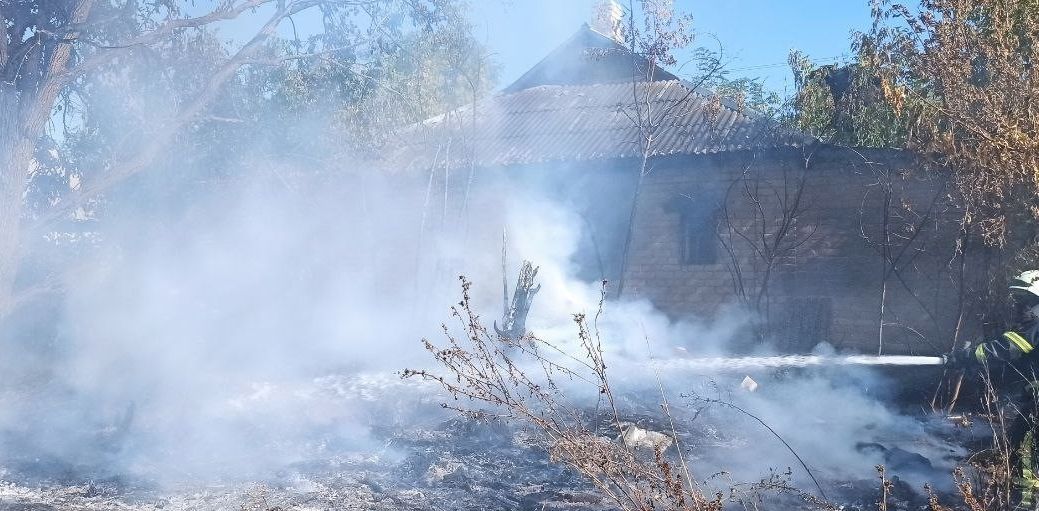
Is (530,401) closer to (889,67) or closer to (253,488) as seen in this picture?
(253,488)

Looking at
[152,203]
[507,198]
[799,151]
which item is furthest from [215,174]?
[799,151]

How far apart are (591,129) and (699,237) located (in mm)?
3173

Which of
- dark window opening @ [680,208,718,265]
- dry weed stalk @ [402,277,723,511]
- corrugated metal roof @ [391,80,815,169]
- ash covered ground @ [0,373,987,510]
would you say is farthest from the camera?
dark window opening @ [680,208,718,265]

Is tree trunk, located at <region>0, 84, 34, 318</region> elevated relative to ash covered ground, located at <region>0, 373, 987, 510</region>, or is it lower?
elevated

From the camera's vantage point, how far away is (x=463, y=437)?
6.56m

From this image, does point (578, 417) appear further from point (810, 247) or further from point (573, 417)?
point (810, 247)

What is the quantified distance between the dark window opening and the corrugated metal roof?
1.26 m

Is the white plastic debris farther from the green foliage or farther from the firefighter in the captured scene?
the green foliage

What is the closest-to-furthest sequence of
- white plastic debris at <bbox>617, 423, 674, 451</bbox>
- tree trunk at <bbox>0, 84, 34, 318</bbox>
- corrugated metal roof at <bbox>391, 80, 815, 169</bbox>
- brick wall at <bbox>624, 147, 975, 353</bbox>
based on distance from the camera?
white plastic debris at <bbox>617, 423, 674, 451</bbox>, tree trunk at <bbox>0, 84, 34, 318</bbox>, brick wall at <bbox>624, 147, 975, 353</bbox>, corrugated metal roof at <bbox>391, 80, 815, 169</bbox>

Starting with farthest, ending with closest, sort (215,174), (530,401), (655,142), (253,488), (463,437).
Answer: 1. (215,174)
2. (655,142)
3. (530,401)
4. (463,437)
5. (253,488)

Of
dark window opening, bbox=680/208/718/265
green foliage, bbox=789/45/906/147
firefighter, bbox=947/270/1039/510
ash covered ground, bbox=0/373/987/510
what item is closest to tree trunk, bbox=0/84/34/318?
ash covered ground, bbox=0/373/987/510

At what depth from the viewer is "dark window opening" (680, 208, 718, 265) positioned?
12227mm

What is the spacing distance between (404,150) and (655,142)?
5.57 m

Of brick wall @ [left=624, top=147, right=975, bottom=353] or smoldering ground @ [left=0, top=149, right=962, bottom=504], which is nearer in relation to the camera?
smoldering ground @ [left=0, top=149, right=962, bottom=504]
